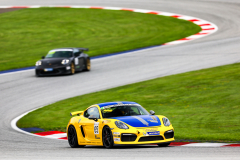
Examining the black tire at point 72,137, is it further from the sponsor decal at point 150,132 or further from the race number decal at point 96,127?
the sponsor decal at point 150,132

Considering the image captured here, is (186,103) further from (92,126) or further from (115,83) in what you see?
(92,126)

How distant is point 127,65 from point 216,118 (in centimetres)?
1141

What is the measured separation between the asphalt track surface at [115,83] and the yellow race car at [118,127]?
0.71 ft

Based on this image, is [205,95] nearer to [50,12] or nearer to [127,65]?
[127,65]

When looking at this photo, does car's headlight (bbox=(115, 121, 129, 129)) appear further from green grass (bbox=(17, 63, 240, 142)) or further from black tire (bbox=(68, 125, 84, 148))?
green grass (bbox=(17, 63, 240, 142))

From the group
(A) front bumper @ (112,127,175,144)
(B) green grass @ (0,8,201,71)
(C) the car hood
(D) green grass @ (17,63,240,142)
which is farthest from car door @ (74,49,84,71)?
(A) front bumper @ (112,127,175,144)

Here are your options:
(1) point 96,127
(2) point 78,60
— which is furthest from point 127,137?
(2) point 78,60

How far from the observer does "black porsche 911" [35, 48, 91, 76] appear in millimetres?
21906

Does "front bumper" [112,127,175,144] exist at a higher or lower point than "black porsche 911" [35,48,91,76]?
higher

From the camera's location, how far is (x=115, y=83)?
19453 millimetres

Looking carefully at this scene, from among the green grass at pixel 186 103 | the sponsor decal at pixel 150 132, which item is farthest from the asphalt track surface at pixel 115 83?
the green grass at pixel 186 103

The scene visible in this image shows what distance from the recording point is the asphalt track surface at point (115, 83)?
8.34m

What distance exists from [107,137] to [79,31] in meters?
26.0

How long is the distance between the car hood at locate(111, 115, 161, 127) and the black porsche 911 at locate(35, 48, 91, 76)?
508 inches
